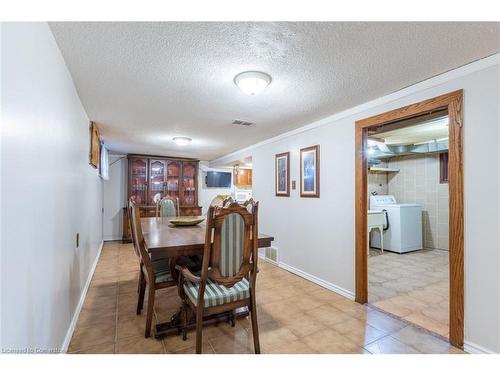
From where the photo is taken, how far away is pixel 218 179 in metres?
7.04

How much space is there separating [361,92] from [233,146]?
299 centimetres

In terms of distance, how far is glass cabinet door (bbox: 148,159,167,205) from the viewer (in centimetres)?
596

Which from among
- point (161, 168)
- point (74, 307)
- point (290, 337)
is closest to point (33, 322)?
point (74, 307)

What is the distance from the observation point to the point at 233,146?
4902 mm

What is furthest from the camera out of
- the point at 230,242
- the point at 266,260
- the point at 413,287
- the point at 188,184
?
the point at 188,184

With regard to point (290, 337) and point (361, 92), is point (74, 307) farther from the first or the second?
point (361, 92)

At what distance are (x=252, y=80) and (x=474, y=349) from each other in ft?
8.35

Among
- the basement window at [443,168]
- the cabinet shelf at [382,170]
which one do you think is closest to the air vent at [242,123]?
the cabinet shelf at [382,170]

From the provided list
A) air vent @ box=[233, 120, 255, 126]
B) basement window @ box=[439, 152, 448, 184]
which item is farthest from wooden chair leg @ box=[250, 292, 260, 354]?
basement window @ box=[439, 152, 448, 184]

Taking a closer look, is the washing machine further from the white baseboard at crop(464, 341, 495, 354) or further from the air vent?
the air vent

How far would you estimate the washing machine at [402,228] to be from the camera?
4.59 m

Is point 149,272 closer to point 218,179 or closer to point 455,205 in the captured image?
point 455,205

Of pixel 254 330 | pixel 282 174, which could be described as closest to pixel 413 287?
pixel 282 174

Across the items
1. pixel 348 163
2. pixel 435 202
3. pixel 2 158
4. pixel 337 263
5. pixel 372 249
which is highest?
pixel 348 163
